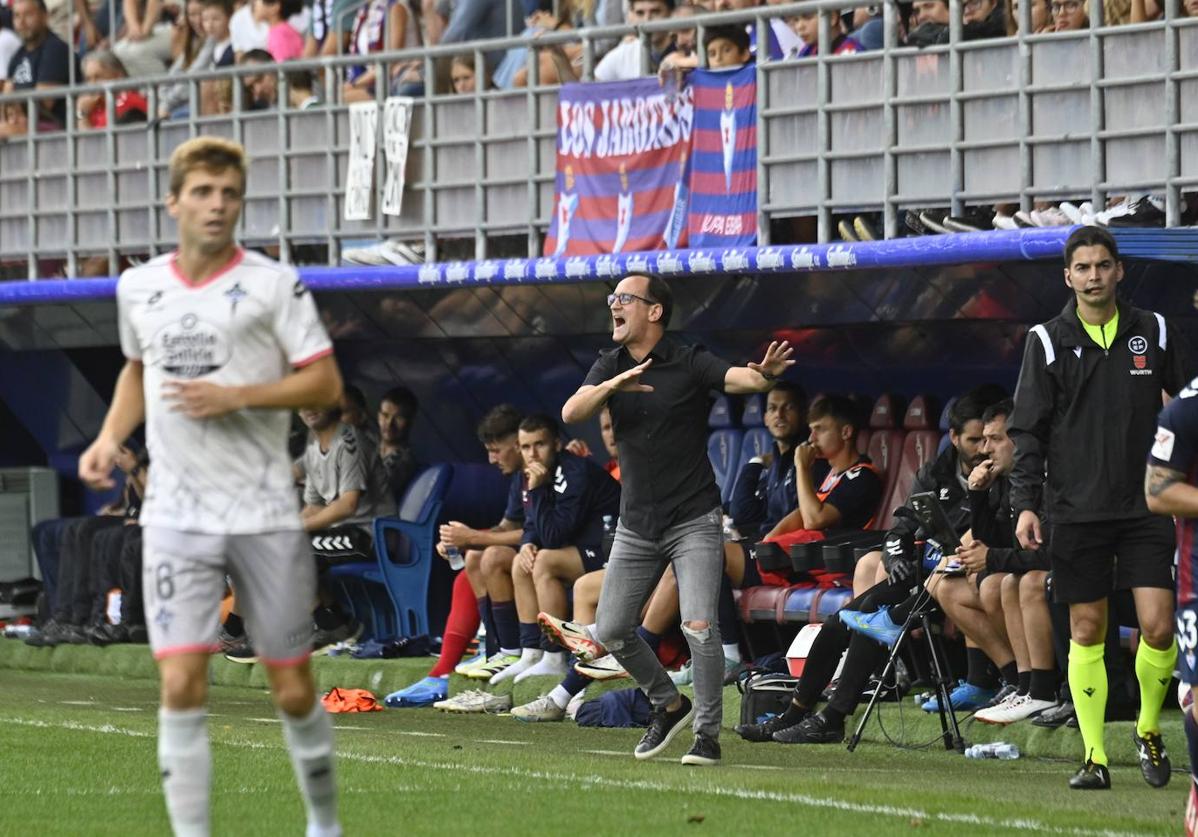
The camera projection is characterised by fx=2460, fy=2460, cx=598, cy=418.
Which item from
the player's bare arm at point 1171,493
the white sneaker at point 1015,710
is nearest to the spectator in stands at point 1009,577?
the white sneaker at point 1015,710

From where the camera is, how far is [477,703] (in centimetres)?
1363

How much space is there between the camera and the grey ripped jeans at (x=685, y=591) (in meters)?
10.1

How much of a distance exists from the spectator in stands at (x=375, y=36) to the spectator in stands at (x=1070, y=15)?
5.54 meters

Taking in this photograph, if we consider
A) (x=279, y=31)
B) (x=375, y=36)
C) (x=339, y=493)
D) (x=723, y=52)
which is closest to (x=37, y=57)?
(x=279, y=31)

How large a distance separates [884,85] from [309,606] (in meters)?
6.78

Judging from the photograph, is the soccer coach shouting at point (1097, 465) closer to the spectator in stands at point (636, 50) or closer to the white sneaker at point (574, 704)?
the white sneaker at point (574, 704)

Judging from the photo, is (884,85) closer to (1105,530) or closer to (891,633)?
(891,633)

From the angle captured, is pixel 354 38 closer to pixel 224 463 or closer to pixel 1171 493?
pixel 224 463

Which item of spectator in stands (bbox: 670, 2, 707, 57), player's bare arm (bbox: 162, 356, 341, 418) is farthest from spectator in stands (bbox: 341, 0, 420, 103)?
player's bare arm (bbox: 162, 356, 341, 418)

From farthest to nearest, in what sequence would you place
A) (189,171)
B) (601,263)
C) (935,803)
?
(601,263) → (935,803) → (189,171)

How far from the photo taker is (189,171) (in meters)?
6.68

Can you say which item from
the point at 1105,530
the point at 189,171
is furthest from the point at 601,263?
the point at 189,171

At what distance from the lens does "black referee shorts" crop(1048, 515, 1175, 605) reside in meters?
9.02

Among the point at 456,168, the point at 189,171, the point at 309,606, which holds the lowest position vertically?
the point at 309,606
